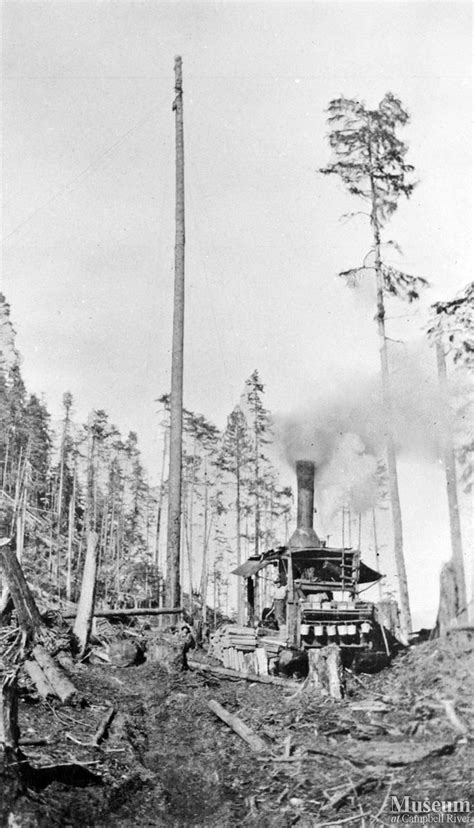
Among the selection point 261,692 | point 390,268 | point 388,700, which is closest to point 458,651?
point 388,700

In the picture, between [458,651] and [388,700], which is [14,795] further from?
[458,651]

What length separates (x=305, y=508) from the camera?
19922mm

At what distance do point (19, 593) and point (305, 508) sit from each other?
11371 millimetres

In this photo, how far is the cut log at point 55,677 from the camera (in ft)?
26.0

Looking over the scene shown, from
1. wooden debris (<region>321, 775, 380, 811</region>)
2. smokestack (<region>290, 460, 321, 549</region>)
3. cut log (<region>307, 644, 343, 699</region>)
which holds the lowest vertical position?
wooden debris (<region>321, 775, 380, 811</region>)

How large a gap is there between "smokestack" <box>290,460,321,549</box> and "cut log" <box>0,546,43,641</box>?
32.1 feet

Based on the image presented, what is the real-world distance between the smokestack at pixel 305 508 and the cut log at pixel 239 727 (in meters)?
9.54

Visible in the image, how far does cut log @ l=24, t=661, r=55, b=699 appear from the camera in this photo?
26.5 feet

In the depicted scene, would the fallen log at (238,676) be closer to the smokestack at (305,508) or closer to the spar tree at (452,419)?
the spar tree at (452,419)

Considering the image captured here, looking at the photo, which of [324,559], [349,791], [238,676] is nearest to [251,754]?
[349,791]

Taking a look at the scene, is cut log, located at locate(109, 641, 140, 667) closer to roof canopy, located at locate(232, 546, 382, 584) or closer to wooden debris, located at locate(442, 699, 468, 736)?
wooden debris, located at locate(442, 699, 468, 736)

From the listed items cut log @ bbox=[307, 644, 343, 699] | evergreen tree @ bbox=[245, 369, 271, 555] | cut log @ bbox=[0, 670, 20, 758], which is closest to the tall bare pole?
cut log @ bbox=[307, 644, 343, 699]

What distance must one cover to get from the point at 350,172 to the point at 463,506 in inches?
555

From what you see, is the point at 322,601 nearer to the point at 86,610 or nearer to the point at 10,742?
the point at 86,610
